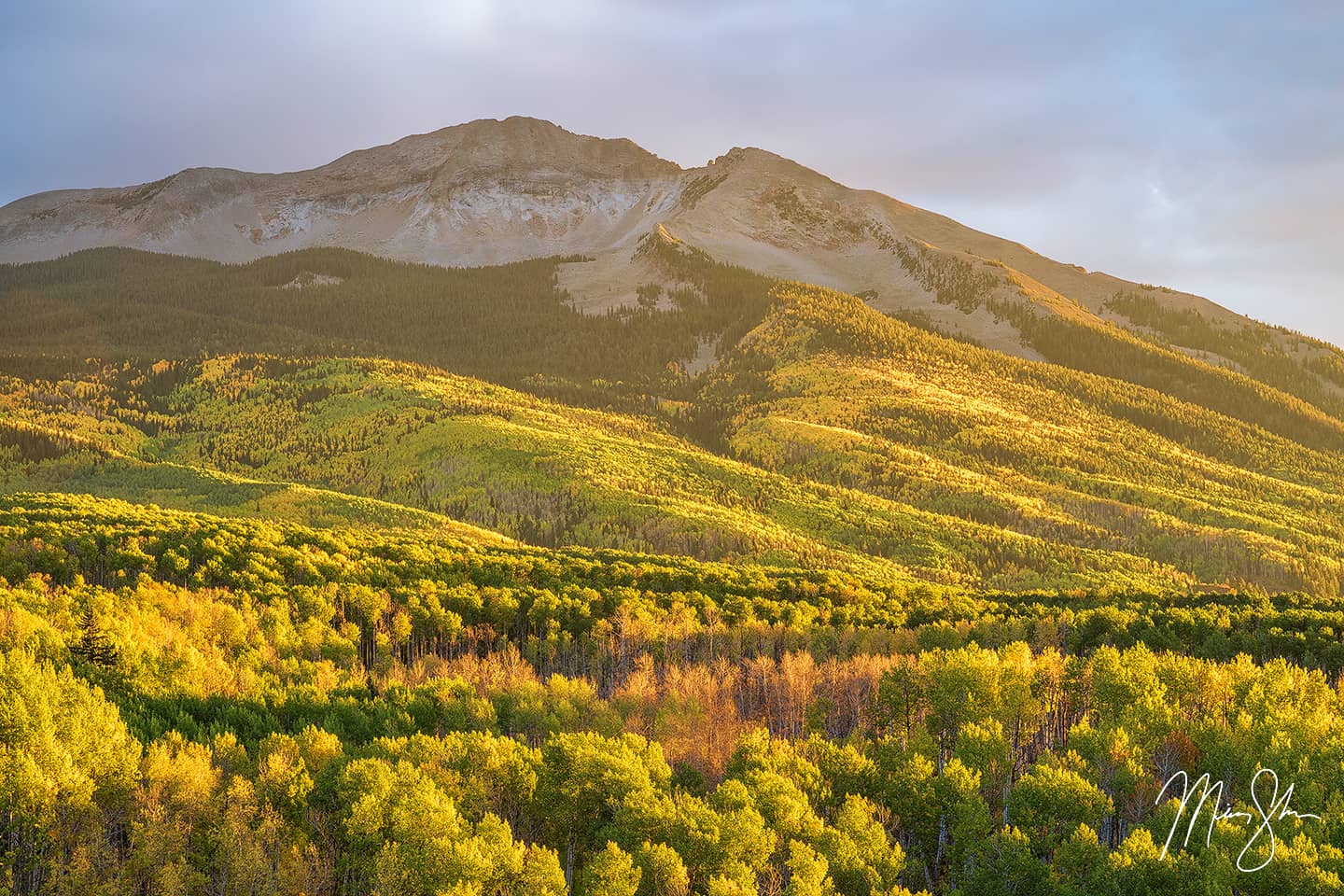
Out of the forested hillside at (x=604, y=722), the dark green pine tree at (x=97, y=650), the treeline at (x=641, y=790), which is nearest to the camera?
the treeline at (x=641, y=790)

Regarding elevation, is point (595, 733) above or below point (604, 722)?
above

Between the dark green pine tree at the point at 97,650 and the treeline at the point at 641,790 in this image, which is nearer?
the treeline at the point at 641,790

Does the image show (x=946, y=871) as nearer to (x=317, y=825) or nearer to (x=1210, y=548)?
(x=317, y=825)

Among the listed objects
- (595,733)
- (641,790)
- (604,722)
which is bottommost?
(604,722)

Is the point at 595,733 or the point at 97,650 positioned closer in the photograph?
the point at 595,733
